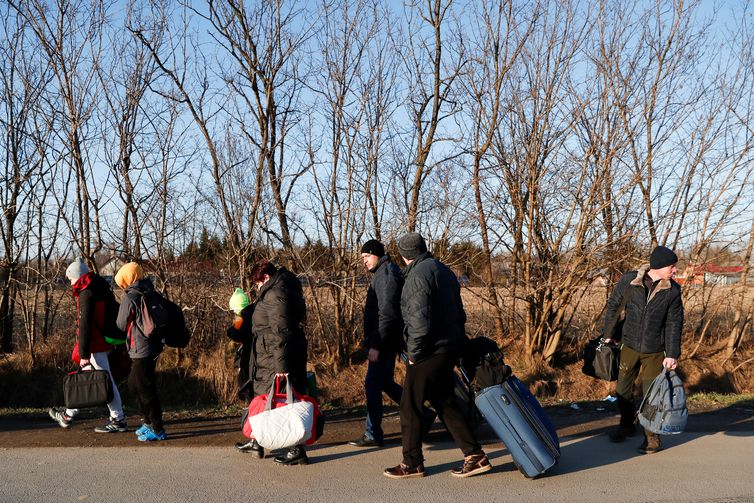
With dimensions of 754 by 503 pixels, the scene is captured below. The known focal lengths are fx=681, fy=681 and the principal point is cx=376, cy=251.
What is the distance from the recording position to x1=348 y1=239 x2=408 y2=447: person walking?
221 inches

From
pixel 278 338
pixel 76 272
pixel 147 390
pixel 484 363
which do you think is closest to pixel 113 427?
pixel 147 390

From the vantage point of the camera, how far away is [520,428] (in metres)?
4.90

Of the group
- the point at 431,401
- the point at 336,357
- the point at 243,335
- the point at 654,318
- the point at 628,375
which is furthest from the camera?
the point at 336,357

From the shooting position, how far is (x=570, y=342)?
9695mm

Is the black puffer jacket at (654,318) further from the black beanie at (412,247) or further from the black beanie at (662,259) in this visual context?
the black beanie at (412,247)

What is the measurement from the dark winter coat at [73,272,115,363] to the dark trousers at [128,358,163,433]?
570 mm

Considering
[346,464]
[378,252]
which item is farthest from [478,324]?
[346,464]

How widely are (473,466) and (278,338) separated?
1.74 m

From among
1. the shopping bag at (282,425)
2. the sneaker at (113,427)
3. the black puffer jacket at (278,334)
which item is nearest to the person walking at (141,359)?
the sneaker at (113,427)

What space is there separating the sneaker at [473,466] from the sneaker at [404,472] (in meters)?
0.25

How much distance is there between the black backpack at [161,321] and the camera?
19.2 feet

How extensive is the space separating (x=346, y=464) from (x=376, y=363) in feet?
2.92

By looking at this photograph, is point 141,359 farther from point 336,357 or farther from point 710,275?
point 710,275

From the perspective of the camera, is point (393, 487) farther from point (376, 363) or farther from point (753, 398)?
point (753, 398)
